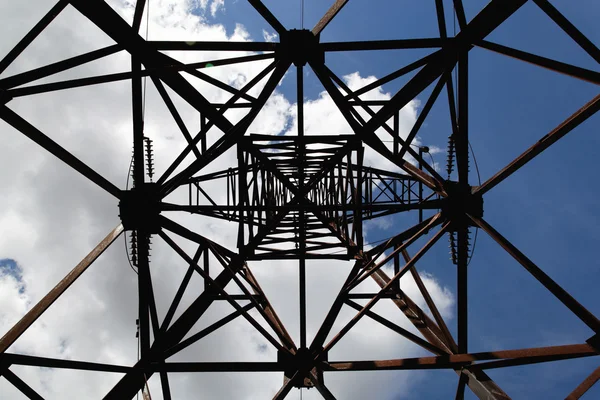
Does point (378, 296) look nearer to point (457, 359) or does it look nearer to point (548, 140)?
point (457, 359)

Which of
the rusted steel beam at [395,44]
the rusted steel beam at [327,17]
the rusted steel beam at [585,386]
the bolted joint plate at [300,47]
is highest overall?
the rusted steel beam at [327,17]

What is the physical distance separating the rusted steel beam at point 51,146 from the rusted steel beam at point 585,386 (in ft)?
28.9

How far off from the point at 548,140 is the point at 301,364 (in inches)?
252

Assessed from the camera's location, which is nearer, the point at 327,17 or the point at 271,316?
→ the point at 327,17

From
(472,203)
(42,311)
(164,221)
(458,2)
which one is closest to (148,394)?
(42,311)

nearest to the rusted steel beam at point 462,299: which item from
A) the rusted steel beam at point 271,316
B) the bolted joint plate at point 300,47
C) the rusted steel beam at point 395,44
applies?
the rusted steel beam at point 271,316

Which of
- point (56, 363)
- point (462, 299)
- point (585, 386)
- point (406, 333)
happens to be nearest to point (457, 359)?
point (462, 299)

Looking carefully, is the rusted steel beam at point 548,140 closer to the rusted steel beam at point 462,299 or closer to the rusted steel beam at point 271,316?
the rusted steel beam at point 462,299

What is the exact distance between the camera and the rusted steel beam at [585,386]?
Result: 6043mm

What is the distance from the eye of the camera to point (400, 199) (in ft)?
42.6

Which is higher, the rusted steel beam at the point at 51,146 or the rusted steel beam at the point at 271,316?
the rusted steel beam at the point at 51,146

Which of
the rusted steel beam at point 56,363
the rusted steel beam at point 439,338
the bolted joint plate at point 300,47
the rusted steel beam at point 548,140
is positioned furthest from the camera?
the bolted joint plate at point 300,47

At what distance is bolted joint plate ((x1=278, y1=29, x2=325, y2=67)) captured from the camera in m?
8.29

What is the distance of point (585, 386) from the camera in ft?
20.1
